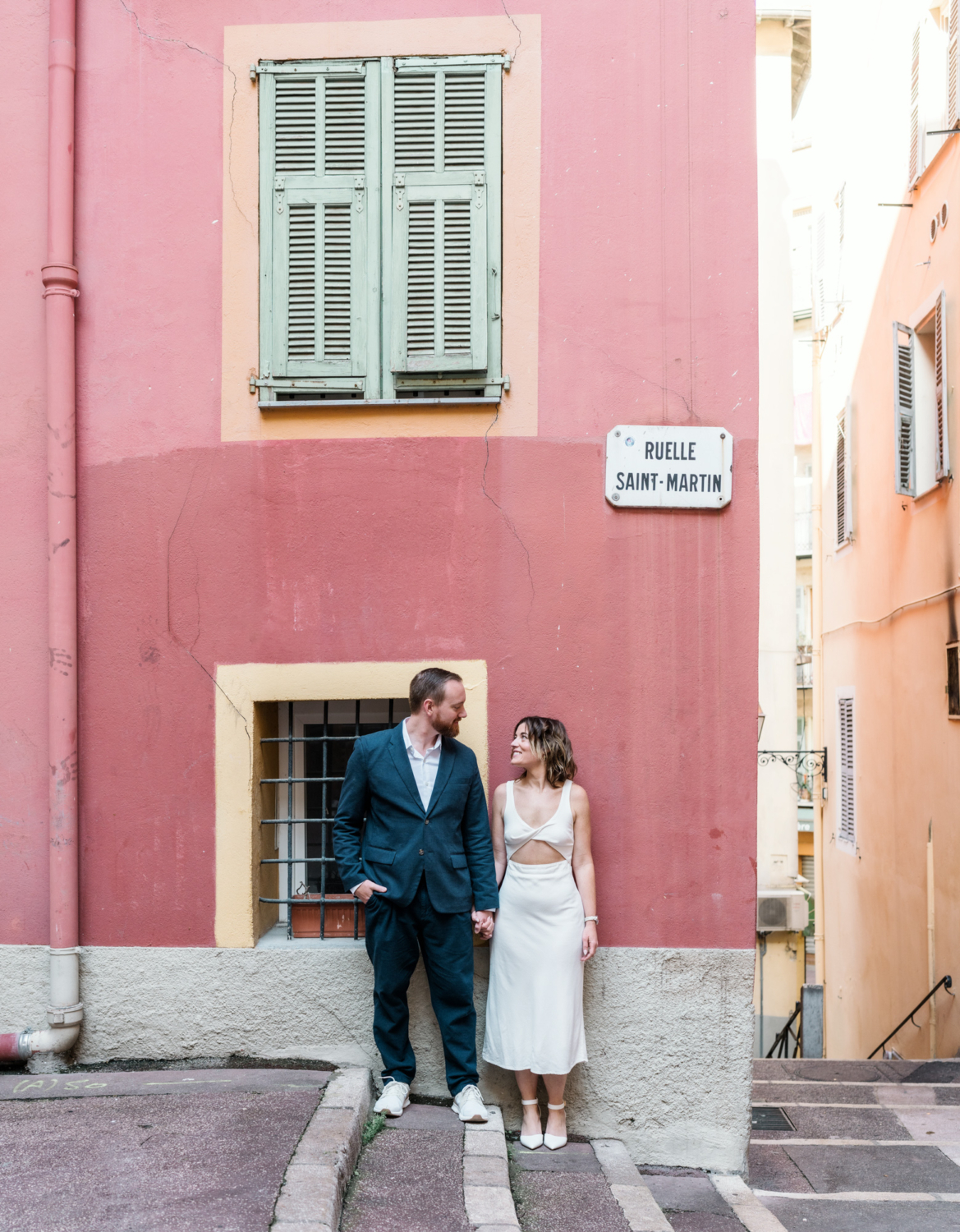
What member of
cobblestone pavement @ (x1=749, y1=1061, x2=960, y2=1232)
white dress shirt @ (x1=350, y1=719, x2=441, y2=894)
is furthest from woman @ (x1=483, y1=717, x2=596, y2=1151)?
cobblestone pavement @ (x1=749, y1=1061, x2=960, y2=1232)

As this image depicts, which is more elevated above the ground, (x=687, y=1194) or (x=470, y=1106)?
(x=470, y=1106)

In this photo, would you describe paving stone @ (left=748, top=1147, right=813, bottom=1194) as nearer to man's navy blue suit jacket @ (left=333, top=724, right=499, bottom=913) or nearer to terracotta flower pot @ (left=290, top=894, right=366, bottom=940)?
man's navy blue suit jacket @ (left=333, top=724, right=499, bottom=913)

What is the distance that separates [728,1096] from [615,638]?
6.85 ft

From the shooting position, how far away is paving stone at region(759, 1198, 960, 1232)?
4.53 m

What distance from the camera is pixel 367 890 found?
4.54 meters

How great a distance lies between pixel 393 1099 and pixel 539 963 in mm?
846

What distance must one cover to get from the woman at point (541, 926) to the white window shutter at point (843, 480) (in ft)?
30.5

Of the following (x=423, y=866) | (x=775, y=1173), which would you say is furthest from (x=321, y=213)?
(x=775, y=1173)

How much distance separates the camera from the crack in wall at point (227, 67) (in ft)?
16.7

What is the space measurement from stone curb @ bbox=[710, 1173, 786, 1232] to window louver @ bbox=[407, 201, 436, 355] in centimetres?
392

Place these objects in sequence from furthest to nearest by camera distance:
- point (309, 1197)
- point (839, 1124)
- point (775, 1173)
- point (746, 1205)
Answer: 1. point (839, 1124)
2. point (775, 1173)
3. point (746, 1205)
4. point (309, 1197)

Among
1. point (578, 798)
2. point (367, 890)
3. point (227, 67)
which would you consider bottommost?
point (367, 890)

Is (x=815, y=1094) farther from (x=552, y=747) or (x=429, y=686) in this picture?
(x=429, y=686)

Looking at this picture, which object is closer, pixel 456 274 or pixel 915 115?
pixel 456 274
